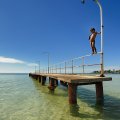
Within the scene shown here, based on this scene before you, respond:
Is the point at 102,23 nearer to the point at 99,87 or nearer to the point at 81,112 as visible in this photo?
Result: the point at 99,87

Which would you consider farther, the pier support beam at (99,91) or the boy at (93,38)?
the boy at (93,38)

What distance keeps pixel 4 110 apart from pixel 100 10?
8.05m

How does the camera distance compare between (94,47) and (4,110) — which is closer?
(4,110)

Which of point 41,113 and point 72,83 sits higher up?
point 72,83

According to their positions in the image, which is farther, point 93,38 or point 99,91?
point 93,38

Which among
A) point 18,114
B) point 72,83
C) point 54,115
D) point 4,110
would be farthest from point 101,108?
point 4,110

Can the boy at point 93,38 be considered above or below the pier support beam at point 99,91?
above

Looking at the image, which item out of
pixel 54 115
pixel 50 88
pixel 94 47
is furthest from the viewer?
pixel 50 88

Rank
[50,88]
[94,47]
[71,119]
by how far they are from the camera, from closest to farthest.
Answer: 1. [71,119]
2. [94,47]
3. [50,88]

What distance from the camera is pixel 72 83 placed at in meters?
11.5

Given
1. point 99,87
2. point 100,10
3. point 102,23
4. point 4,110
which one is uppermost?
point 100,10

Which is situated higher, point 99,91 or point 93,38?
point 93,38

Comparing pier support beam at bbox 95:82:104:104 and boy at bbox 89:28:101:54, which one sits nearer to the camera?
pier support beam at bbox 95:82:104:104

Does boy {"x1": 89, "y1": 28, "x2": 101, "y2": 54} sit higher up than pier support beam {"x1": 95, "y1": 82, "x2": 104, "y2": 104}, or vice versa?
boy {"x1": 89, "y1": 28, "x2": 101, "y2": 54}
